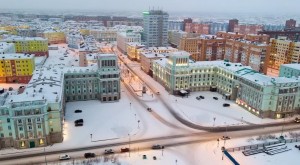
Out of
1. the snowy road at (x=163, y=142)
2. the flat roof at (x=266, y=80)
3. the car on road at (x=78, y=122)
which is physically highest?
the flat roof at (x=266, y=80)

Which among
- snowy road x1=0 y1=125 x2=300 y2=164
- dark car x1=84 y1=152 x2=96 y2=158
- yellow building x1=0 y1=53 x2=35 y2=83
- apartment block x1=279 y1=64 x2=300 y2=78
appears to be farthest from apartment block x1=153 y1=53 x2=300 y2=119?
yellow building x1=0 y1=53 x2=35 y2=83

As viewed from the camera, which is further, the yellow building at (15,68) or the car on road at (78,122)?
the yellow building at (15,68)

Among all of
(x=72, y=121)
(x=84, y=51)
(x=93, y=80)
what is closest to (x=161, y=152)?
(x=72, y=121)

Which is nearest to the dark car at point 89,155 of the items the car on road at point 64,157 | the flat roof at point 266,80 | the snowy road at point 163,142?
the snowy road at point 163,142

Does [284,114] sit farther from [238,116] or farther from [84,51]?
[84,51]

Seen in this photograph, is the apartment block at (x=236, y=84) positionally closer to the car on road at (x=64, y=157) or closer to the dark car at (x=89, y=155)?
the dark car at (x=89, y=155)

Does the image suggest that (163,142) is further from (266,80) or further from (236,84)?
(236,84)

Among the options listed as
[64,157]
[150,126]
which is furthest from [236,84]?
[64,157]

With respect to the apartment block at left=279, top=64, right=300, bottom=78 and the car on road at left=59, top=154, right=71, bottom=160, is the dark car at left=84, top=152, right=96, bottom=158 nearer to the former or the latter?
the car on road at left=59, top=154, right=71, bottom=160
